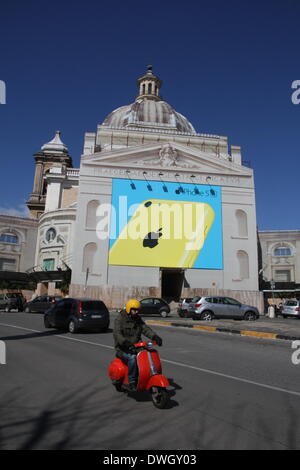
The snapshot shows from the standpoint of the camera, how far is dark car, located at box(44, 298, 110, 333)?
48.1 ft

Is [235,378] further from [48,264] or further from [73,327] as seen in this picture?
[48,264]

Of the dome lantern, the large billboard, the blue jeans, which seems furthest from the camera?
the dome lantern

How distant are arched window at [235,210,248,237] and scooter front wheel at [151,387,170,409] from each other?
1398 inches

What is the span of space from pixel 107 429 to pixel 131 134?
49.8 metres

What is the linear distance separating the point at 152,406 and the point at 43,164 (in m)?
70.3

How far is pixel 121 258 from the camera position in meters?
36.0

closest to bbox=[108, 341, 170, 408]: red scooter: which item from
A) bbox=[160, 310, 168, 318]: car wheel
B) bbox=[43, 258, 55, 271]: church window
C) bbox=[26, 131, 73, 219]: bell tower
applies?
bbox=[160, 310, 168, 318]: car wheel

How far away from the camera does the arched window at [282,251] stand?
49312 millimetres

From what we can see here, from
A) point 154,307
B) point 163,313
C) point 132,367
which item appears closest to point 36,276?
point 154,307

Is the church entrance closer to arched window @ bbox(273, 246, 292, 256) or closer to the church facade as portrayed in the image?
the church facade

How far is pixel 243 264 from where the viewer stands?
38375mm

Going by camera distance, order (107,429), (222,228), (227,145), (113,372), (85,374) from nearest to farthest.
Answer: (107,429), (113,372), (85,374), (222,228), (227,145)

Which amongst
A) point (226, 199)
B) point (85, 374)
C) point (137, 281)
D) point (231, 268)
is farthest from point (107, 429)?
point (226, 199)

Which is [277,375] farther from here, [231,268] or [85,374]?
[231,268]
